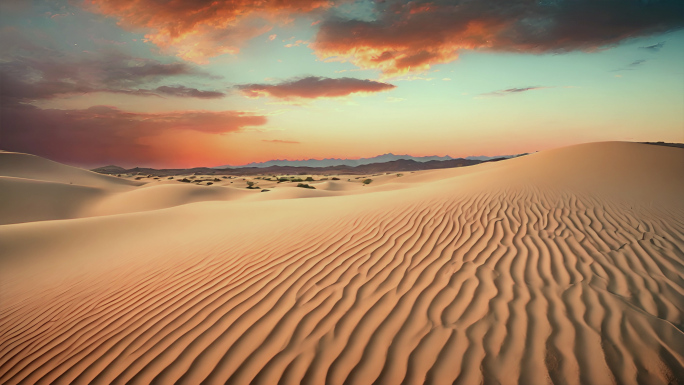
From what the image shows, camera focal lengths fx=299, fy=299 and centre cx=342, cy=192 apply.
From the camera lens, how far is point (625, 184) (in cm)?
950

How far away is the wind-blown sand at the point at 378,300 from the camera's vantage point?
7.98 ft

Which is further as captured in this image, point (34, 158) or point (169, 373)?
point (34, 158)

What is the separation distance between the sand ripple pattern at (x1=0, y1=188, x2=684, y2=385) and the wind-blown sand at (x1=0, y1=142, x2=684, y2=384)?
0.7 inches

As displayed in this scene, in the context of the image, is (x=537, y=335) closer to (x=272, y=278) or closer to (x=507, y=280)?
(x=507, y=280)

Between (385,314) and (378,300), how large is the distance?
27cm

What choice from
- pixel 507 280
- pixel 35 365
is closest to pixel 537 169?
pixel 507 280

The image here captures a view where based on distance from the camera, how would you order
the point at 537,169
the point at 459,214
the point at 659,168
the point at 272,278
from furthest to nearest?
the point at 537,169
the point at 659,168
the point at 459,214
the point at 272,278

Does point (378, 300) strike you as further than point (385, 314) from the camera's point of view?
Yes

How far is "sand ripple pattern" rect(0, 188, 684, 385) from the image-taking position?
2.39 m

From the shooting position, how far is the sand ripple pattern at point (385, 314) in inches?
94.2

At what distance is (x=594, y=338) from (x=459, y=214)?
412 cm

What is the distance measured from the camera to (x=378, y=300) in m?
3.30

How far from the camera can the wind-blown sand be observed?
2434 millimetres

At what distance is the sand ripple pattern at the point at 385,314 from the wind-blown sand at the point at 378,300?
0.02 metres
